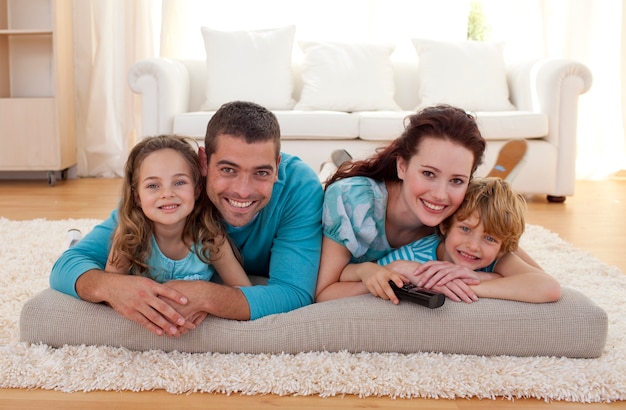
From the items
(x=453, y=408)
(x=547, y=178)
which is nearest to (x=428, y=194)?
(x=453, y=408)

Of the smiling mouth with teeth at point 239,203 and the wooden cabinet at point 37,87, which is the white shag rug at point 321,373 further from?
the wooden cabinet at point 37,87

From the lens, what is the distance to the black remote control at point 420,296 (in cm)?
167

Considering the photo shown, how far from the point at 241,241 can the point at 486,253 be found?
0.68 metres

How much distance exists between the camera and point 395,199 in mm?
1977

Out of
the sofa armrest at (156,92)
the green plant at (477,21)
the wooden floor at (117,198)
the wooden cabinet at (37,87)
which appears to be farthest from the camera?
the green plant at (477,21)

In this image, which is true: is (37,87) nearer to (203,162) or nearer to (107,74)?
(107,74)

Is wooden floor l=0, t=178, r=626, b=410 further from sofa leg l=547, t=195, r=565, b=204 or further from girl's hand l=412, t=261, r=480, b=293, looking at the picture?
girl's hand l=412, t=261, r=480, b=293

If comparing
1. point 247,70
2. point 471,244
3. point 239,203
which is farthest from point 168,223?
point 247,70

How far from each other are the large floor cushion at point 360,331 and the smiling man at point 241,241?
0.05 m

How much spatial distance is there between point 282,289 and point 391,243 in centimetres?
41

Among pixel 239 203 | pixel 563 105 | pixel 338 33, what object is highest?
pixel 338 33

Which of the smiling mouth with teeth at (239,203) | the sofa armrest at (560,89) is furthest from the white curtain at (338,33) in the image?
the smiling mouth with teeth at (239,203)

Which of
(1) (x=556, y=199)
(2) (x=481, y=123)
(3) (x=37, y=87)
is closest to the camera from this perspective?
(2) (x=481, y=123)

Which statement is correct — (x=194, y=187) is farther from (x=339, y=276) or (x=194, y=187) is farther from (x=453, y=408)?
(x=453, y=408)
